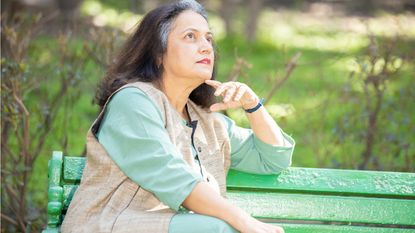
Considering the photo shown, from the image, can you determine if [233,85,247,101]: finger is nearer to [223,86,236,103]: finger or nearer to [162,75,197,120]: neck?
[223,86,236,103]: finger

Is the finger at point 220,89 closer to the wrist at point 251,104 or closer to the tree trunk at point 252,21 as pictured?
the wrist at point 251,104

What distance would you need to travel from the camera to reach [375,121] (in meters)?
5.20

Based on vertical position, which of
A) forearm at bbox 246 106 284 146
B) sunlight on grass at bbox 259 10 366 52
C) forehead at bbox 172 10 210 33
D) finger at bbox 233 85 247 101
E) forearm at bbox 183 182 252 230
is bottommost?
sunlight on grass at bbox 259 10 366 52

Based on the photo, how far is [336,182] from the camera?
3.66m

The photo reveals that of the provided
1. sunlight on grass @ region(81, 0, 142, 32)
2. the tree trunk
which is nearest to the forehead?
sunlight on grass @ region(81, 0, 142, 32)

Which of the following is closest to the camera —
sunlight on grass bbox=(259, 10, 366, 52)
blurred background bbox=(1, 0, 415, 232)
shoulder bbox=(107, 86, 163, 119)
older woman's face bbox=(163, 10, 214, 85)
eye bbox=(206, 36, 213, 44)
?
shoulder bbox=(107, 86, 163, 119)

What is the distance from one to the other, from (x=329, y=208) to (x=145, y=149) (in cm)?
94

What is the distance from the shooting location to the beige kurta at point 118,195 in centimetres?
317

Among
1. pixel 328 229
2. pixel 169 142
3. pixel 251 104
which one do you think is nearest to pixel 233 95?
pixel 251 104

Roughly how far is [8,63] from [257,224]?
6.43 ft

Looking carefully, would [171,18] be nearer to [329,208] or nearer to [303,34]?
[329,208]

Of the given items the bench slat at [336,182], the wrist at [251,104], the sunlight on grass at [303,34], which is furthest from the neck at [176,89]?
the sunlight on grass at [303,34]

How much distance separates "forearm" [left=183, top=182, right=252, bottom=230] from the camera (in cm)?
312

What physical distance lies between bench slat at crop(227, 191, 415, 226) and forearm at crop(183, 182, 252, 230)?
0.51m
